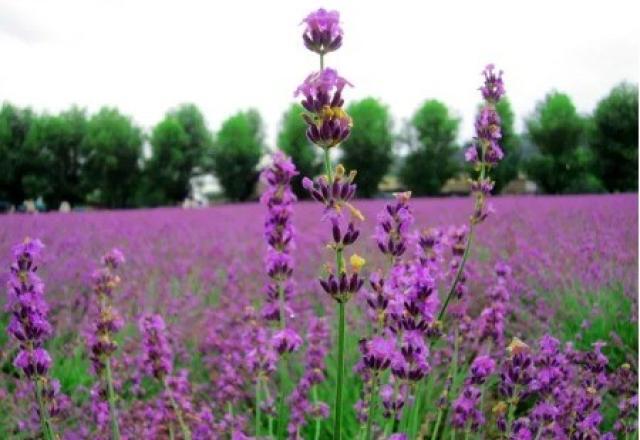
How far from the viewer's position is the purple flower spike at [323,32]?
2.74ft

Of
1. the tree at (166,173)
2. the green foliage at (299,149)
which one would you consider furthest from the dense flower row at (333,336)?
the green foliage at (299,149)

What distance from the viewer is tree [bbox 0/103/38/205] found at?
8.85 ft

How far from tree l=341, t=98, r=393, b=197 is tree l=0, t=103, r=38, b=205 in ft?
45.1

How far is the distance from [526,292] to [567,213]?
3.99m

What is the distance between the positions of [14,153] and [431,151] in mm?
20275

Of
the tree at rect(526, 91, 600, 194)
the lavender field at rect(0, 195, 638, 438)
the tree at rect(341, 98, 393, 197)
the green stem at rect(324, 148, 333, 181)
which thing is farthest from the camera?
the tree at rect(341, 98, 393, 197)

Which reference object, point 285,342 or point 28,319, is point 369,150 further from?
point 28,319

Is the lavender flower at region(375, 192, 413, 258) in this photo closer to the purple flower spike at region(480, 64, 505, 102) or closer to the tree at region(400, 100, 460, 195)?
the purple flower spike at region(480, 64, 505, 102)

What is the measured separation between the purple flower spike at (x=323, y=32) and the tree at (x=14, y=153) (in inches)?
85.1

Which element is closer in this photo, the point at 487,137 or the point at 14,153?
the point at 487,137

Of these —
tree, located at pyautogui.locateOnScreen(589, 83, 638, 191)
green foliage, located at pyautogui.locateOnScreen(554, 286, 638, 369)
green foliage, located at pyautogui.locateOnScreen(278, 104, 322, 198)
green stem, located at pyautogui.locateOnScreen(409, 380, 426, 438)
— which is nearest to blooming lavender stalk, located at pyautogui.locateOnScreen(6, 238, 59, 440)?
green stem, located at pyautogui.locateOnScreen(409, 380, 426, 438)

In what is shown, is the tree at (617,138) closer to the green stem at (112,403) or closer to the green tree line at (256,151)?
the green tree line at (256,151)

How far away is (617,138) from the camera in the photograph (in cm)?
1568

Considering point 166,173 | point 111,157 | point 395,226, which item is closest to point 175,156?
point 166,173
